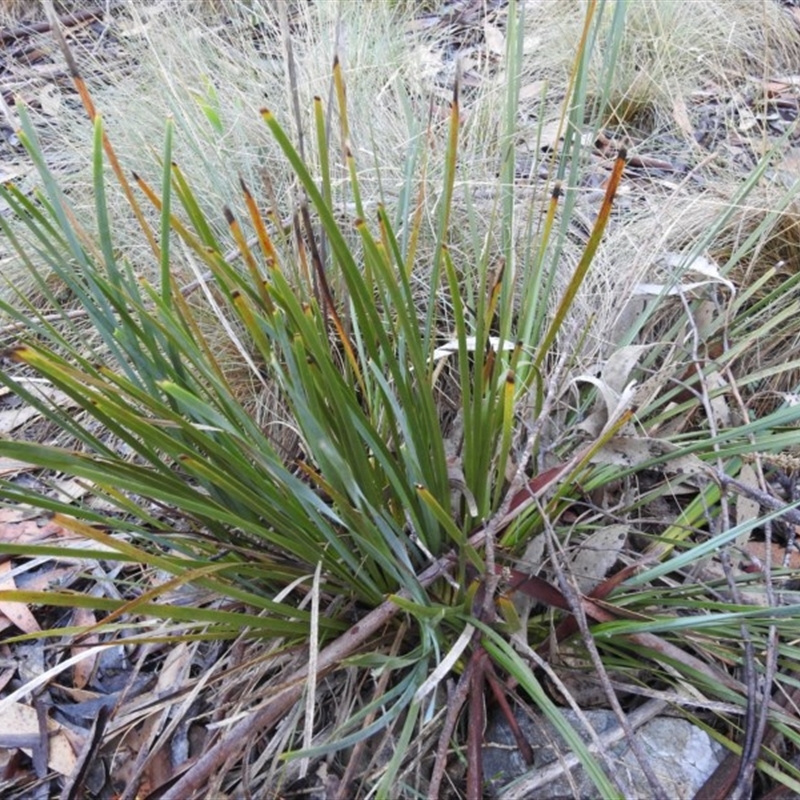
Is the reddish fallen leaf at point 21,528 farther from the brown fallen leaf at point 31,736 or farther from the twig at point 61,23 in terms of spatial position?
the twig at point 61,23

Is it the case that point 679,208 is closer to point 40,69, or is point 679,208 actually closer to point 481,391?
point 481,391

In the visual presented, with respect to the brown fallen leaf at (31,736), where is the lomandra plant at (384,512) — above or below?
above

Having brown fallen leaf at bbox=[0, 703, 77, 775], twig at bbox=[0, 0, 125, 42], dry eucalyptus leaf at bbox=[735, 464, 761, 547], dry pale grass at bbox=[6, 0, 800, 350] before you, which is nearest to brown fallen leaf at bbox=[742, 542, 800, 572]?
dry eucalyptus leaf at bbox=[735, 464, 761, 547]

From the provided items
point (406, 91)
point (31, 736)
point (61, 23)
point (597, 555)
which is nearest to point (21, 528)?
point (31, 736)

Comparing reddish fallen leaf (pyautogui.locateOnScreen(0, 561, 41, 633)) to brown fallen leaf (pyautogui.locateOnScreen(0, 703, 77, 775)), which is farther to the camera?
reddish fallen leaf (pyautogui.locateOnScreen(0, 561, 41, 633))

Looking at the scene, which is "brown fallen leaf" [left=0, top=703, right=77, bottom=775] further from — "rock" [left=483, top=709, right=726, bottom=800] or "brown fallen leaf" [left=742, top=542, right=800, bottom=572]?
"brown fallen leaf" [left=742, top=542, right=800, bottom=572]

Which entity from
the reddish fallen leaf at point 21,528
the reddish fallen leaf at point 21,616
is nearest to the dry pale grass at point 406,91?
the reddish fallen leaf at point 21,528

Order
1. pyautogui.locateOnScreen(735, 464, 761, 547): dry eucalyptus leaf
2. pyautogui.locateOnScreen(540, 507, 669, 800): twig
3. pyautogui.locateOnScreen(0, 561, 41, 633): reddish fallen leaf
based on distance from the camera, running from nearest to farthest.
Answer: pyautogui.locateOnScreen(540, 507, 669, 800): twig < pyautogui.locateOnScreen(735, 464, 761, 547): dry eucalyptus leaf < pyautogui.locateOnScreen(0, 561, 41, 633): reddish fallen leaf

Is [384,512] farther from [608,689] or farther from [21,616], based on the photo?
[21,616]

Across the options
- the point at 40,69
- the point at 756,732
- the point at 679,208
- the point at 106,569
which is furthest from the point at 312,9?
the point at 756,732

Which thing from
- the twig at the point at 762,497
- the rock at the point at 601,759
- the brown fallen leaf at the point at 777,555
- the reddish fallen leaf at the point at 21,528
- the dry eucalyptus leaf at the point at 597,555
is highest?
the twig at the point at 762,497
